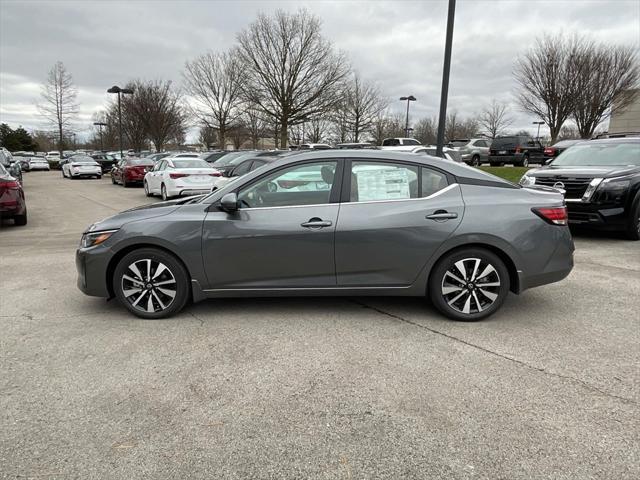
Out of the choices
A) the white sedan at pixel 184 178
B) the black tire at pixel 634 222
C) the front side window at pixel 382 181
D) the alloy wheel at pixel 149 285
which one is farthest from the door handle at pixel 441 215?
the white sedan at pixel 184 178

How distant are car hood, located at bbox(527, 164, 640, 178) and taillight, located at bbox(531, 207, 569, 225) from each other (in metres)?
4.44

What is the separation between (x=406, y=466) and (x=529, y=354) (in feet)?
5.66

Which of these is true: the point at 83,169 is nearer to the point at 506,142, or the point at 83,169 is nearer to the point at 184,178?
the point at 184,178

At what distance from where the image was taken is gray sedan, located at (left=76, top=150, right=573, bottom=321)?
13.4 feet

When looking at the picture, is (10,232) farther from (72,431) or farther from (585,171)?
(585,171)

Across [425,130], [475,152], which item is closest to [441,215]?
[475,152]

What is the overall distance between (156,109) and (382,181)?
147 feet

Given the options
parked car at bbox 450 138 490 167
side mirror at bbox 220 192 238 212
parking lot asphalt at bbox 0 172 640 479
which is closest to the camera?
parking lot asphalt at bbox 0 172 640 479

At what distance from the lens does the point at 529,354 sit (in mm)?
3553

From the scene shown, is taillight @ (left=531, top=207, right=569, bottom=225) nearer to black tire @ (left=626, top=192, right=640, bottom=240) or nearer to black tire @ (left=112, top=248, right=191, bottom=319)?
black tire @ (left=112, top=248, right=191, bottom=319)

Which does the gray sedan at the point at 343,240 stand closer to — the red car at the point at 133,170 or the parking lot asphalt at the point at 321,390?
the parking lot asphalt at the point at 321,390

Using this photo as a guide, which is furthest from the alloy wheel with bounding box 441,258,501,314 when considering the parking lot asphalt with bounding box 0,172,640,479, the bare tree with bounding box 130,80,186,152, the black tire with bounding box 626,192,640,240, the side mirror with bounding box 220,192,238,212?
the bare tree with bounding box 130,80,186,152

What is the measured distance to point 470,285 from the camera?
13.6 feet

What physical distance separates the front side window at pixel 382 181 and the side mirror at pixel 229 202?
41.3 inches
